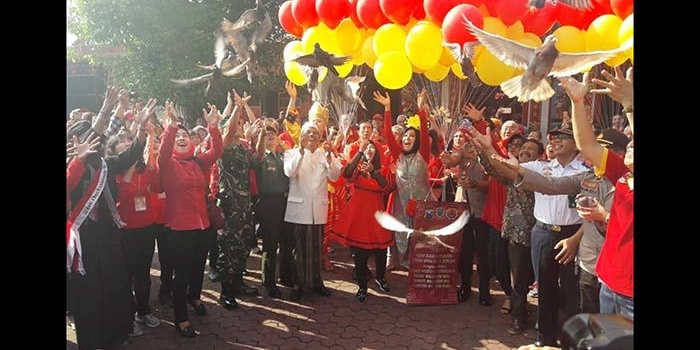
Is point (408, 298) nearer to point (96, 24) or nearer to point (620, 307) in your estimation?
point (620, 307)

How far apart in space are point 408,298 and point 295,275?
1.11 metres

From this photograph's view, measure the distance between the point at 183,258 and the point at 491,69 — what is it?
273 cm

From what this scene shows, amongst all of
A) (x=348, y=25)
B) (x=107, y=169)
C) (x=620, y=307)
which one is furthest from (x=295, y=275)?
(x=620, y=307)

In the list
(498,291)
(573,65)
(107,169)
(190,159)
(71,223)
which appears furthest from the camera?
(498,291)

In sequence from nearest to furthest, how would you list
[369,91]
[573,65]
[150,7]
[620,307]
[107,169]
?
[573,65] → [620,307] → [107,169] → [369,91] → [150,7]

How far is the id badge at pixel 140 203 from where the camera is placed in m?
3.96

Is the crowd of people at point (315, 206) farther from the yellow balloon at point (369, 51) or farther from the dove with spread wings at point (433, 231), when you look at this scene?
the yellow balloon at point (369, 51)

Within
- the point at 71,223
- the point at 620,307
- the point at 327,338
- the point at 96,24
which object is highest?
the point at 96,24

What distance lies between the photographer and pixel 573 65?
7.62 feet

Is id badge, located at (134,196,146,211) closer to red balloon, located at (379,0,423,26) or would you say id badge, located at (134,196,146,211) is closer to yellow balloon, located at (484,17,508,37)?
red balloon, located at (379,0,423,26)

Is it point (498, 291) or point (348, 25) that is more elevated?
point (348, 25)

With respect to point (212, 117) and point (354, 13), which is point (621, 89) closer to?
point (354, 13)

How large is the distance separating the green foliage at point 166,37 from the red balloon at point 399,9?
742 centimetres

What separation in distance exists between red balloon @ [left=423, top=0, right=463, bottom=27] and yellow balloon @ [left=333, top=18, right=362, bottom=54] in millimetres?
692
